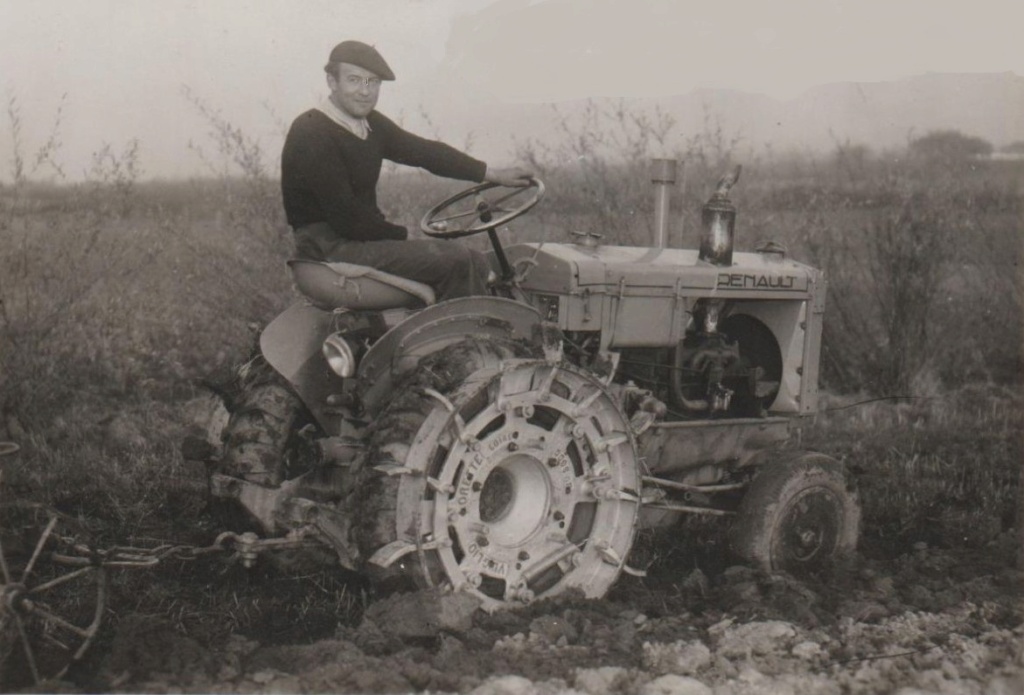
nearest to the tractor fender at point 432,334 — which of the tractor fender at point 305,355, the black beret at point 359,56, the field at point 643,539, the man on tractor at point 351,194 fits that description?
the man on tractor at point 351,194

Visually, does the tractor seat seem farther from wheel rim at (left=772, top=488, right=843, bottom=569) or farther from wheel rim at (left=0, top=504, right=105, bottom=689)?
wheel rim at (left=772, top=488, right=843, bottom=569)

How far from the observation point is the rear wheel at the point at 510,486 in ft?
12.3

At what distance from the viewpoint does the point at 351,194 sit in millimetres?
4336

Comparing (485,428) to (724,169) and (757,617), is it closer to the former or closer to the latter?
(757,617)

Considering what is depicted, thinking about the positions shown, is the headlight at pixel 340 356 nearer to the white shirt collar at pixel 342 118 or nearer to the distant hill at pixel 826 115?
the white shirt collar at pixel 342 118

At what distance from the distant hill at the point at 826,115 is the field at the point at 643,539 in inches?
8.6

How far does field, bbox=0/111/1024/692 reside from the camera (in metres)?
3.70

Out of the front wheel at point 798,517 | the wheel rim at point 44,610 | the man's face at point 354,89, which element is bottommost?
the wheel rim at point 44,610

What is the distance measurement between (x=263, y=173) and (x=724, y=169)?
366 cm

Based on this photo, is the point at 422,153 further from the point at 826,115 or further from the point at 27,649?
the point at 826,115

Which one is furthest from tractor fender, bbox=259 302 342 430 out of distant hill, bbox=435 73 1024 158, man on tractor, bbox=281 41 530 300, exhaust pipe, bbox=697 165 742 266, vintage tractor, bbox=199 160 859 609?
distant hill, bbox=435 73 1024 158

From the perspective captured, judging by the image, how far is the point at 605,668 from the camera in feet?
11.7

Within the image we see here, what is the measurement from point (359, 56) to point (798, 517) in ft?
8.80

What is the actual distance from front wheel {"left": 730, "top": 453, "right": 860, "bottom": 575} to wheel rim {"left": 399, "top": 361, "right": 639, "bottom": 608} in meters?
0.72
